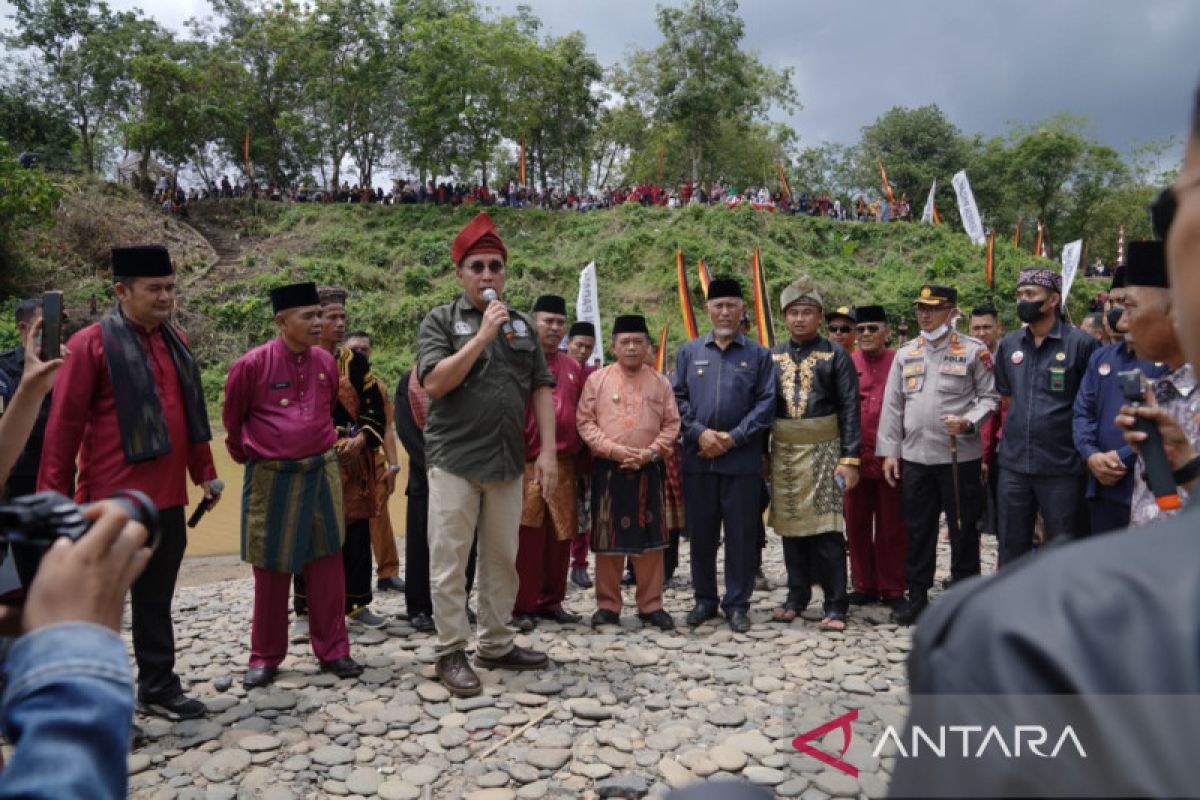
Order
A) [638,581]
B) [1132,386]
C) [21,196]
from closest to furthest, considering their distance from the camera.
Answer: [1132,386]
[638,581]
[21,196]

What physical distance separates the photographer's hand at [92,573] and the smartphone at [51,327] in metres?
2.37

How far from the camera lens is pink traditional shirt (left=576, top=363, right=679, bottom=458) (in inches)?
215

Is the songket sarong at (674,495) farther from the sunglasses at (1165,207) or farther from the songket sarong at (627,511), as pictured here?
the sunglasses at (1165,207)

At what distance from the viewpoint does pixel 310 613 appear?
14.7 feet

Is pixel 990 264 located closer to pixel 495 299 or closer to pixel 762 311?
pixel 762 311

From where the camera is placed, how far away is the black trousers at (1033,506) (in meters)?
4.87

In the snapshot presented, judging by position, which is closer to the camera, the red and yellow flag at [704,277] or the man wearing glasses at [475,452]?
the man wearing glasses at [475,452]

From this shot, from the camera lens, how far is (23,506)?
1.10m

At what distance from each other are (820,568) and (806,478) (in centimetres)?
66

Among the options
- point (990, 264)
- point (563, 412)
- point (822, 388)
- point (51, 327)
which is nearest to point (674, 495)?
point (563, 412)

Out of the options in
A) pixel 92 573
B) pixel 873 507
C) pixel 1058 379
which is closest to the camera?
pixel 92 573

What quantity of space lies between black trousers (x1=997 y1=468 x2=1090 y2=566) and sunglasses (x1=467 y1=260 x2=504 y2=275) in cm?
346

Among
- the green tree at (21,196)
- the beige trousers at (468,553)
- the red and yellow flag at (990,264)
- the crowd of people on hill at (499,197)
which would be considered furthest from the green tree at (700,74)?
the beige trousers at (468,553)

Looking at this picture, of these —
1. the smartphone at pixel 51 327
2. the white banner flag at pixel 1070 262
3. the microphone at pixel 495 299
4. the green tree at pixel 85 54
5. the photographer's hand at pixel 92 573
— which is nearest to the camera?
the photographer's hand at pixel 92 573
